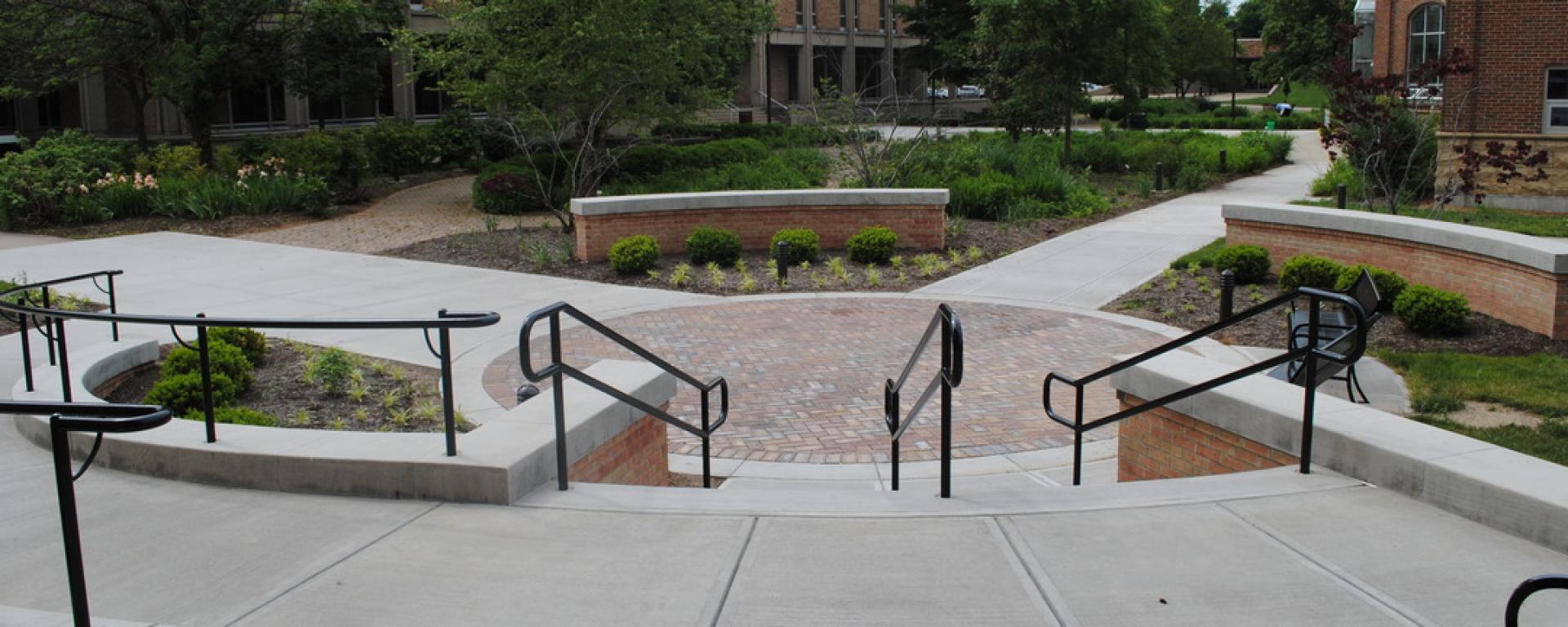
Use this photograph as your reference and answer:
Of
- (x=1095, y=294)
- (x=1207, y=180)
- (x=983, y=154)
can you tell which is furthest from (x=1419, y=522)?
(x=1207, y=180)

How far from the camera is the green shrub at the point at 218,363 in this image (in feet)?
29.5

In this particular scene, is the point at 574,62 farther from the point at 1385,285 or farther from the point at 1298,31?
the point at 1298,31

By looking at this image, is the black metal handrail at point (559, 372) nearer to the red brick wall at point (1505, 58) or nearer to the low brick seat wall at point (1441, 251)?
the low brick seat wall at point (1441, 251)

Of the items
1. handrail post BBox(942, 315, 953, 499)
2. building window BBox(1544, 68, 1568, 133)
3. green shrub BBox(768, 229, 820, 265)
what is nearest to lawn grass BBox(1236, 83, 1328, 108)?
building window BBox(1544, 68, 1568, 133)

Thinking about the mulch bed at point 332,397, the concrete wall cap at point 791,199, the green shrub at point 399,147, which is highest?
the green shrub at point 399,147

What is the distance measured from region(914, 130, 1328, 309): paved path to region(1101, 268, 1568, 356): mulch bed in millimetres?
468

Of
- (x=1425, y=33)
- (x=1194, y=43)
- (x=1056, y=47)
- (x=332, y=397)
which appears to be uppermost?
(x=1194, y=43)

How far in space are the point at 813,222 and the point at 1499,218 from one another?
11.0 meters

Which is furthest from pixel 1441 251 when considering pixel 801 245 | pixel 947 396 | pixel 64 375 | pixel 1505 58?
pixel 64 375

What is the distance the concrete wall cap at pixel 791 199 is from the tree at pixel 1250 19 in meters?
84.4

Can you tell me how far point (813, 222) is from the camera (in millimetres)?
18219

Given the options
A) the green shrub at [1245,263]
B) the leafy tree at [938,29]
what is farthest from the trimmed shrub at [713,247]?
the leafy tree at [938,29]

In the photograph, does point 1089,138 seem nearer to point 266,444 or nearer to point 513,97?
point 513,97

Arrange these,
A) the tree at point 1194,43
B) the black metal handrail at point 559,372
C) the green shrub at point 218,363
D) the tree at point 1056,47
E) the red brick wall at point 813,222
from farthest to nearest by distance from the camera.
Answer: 1. the tree at point 1194,43
2. the tree at point 1056,47
3. the red brick wall at point 813,222
4. the green shrub at point 218,363
5. the black metal handrail at point 559,372
